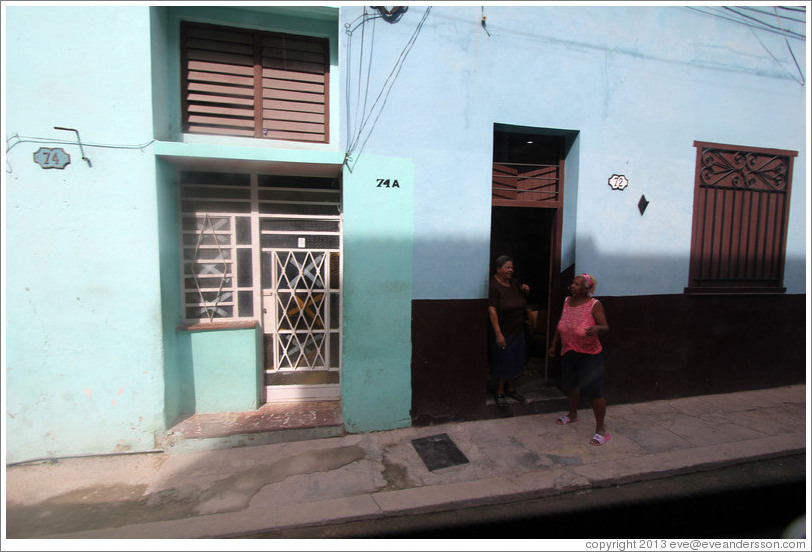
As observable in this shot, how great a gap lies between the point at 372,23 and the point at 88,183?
9.92ft

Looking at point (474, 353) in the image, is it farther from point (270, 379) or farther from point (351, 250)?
point (270, 379)

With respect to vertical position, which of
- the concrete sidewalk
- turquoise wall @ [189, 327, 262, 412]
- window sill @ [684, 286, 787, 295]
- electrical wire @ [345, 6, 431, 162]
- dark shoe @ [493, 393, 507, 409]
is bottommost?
the concrete sidewalk

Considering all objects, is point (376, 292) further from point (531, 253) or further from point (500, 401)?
point (531, 253)

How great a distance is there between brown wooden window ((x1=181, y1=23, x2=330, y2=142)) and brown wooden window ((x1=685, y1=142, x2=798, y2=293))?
4675mm

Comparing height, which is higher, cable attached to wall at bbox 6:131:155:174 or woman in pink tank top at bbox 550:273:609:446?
cable attached to wall at bbox 6:131:155:174

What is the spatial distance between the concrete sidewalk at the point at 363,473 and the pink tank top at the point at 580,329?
955 mm

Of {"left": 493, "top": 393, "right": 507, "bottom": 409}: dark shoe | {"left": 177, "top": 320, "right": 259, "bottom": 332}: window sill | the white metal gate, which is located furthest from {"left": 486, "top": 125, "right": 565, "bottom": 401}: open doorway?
{"left": 177, "top": 320, "right": 259, "bottom": 332}: window sill

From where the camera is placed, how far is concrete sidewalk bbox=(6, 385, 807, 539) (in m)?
2.71

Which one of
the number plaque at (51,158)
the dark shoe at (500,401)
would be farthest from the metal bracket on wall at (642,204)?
the number plaque at (51,158)

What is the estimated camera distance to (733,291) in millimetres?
4824

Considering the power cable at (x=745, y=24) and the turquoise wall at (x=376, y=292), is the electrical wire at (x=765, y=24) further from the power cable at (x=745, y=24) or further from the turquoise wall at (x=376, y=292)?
the turquoise wall at (x=376, y=292)

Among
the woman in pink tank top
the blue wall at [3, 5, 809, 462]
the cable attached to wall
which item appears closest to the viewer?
the cable attached to wall

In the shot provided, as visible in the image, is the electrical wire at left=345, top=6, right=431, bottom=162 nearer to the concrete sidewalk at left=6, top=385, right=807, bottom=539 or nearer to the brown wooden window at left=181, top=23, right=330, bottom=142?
the brown wooden window at left=181, top=23, right=330, bottom=142

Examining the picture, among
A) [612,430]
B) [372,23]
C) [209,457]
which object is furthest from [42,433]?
[612,430]
